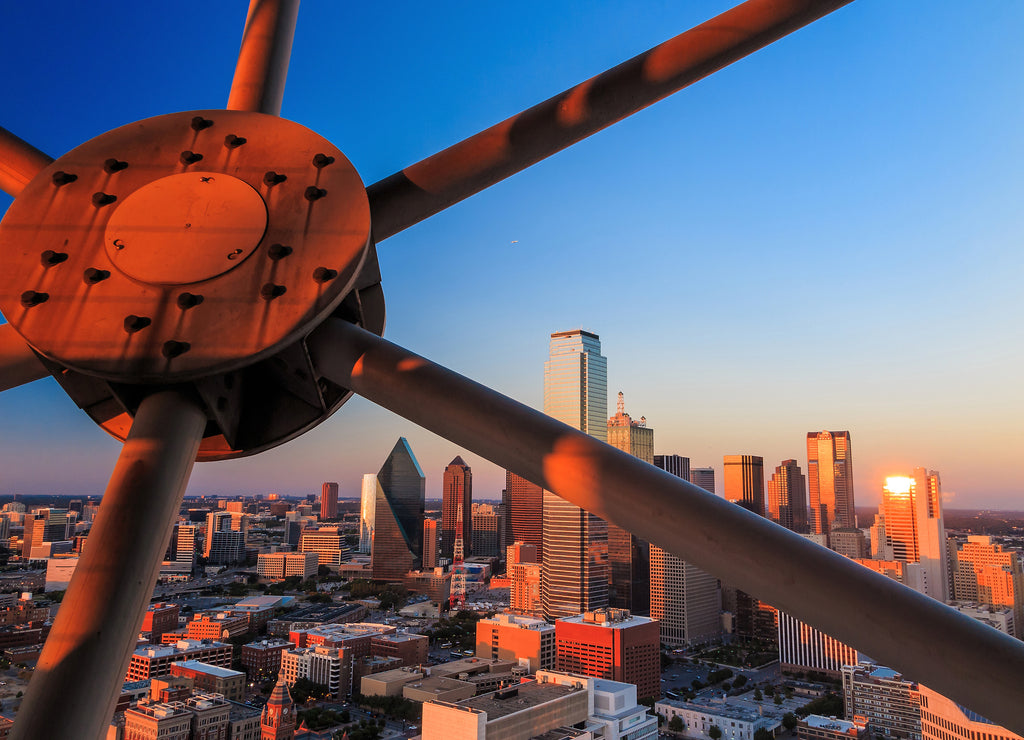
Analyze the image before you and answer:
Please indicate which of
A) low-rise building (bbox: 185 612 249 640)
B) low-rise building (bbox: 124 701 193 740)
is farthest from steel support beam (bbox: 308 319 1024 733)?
low-rise building (bbox: 185 612 249 640)

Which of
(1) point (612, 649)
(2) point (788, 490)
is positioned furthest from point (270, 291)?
Answer: (2) point (788, 490)

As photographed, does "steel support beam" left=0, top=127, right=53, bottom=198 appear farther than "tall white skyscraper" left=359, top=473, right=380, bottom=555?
No

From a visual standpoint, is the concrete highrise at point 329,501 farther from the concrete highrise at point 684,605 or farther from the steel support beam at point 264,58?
the steel support beam at point 264,58

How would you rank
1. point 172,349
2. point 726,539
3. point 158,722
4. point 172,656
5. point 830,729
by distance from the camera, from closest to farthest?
point 726,539 < point 172,349 < point 158,722 < point 830,729 < point 172,656

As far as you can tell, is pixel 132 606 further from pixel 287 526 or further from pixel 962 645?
pixel 287 526

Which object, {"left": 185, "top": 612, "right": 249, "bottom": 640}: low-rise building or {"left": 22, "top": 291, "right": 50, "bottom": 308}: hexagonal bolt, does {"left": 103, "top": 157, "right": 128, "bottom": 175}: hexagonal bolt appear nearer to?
{"left": 22, "top": 291, "right": 50, "bottom": 308}: hexagonal bolt

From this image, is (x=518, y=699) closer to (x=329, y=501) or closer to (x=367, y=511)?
(x=367, y=511)

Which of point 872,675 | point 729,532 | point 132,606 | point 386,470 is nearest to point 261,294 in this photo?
point 132,606
